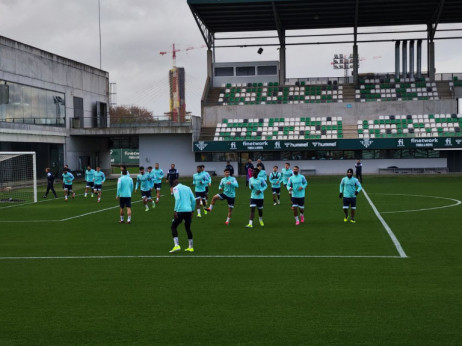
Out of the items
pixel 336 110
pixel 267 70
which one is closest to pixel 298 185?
pixel 336 110

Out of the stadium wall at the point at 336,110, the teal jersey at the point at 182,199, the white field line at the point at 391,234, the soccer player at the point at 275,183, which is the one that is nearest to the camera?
A: the white field line at the point at 391,234

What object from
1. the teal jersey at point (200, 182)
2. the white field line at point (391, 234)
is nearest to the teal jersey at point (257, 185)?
the white field line at point (391, 234)

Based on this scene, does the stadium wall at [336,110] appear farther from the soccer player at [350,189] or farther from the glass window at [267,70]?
the soccer player at [350,189]

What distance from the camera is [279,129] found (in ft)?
203

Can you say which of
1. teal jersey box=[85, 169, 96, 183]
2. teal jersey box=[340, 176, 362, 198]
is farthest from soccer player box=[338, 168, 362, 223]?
teal jersey box=[85, 169, 96, 183]

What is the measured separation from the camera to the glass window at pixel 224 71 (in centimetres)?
7150

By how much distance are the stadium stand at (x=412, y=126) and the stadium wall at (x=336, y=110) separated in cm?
93

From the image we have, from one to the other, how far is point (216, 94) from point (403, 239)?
171ft

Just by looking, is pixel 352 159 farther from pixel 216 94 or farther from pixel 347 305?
pixel 347 305

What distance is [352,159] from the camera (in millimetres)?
59344

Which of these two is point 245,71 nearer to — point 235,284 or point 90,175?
point 90,175

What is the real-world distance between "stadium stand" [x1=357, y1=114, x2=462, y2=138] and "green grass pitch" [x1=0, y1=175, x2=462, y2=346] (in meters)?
38.2

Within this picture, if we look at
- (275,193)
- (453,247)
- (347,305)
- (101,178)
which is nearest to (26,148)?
(101,178)

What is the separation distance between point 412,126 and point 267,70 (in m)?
18.9
